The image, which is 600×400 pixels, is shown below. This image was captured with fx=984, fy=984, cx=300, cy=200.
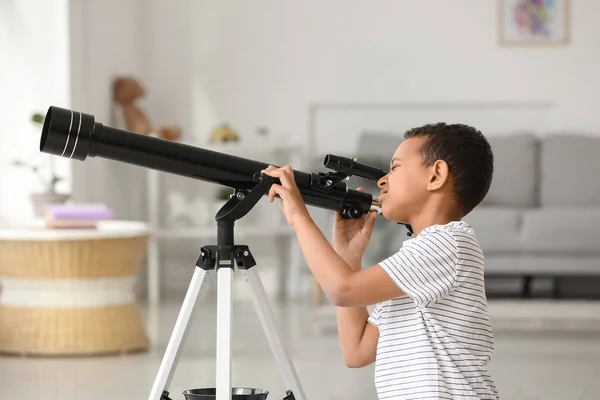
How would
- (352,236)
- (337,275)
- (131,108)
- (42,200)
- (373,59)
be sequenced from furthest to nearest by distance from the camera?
1. (373,59)
2. (131,108)
3. (42,200)
4. (352,236)
5. (337,275)

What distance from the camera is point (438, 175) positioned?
1.55 meters

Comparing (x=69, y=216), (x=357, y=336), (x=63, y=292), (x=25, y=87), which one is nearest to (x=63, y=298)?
(x=63, y=292)

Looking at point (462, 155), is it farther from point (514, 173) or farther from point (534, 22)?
point (534, 22)

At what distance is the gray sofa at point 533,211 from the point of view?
180 inches

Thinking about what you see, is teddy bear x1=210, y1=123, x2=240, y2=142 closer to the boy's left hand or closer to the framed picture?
the framed picture

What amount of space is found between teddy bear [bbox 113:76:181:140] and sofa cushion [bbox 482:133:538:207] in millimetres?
1824

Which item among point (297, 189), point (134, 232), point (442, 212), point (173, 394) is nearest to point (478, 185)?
point (442, 212)

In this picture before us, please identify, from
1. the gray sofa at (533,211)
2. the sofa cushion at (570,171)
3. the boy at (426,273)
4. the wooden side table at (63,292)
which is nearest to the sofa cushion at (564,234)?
the gray sofa at (533,211)

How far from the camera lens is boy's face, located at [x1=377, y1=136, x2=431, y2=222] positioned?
1562mm

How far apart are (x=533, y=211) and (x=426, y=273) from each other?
3.46 metres

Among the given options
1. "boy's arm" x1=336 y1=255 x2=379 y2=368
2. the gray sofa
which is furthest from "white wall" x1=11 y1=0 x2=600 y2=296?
"boy's arm" x1=336 y1=255 x2=379 y2=368

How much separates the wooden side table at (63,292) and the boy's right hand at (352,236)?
191cm

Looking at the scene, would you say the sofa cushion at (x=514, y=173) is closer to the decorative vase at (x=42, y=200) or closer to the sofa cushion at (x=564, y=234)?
the sofa cushion at (x=564, y=234)

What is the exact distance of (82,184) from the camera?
199 inches
